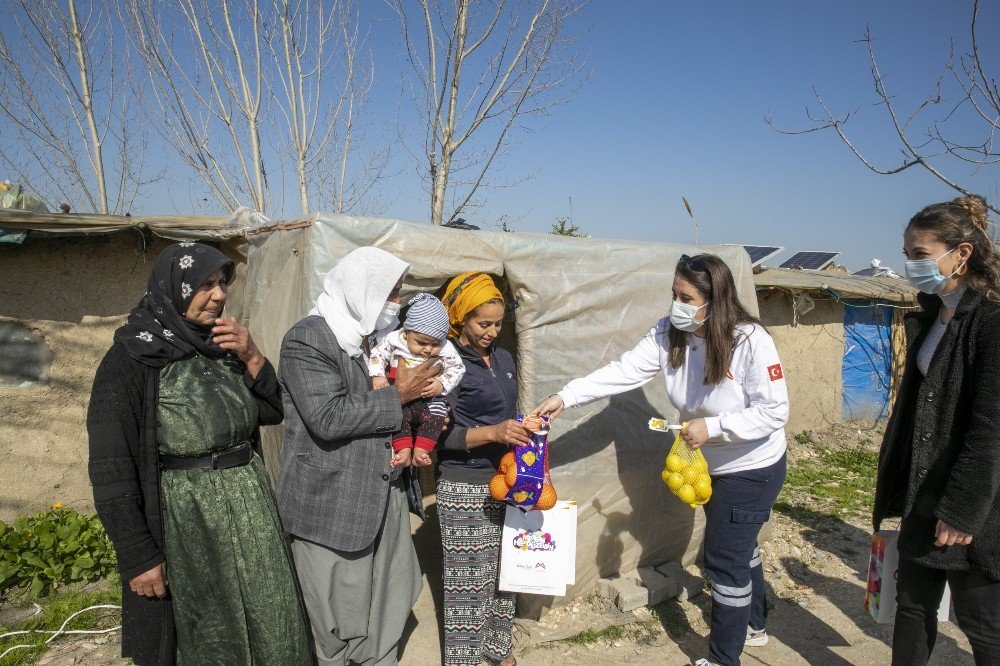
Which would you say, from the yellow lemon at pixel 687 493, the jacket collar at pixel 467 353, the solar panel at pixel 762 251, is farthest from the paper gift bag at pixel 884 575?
the solar panel at pixel 762 251

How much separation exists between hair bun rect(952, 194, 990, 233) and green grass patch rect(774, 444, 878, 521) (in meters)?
3.84

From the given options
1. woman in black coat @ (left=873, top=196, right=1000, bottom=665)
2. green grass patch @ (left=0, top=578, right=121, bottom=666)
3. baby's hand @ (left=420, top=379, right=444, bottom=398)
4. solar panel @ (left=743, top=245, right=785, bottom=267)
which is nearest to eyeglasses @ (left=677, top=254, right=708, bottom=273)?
woman in black coat @ (left=873, top=196, right=1000, bottom=665)

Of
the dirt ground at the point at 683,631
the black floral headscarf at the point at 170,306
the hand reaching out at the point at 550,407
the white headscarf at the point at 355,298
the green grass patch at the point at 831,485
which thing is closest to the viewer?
the black floral headscarf at the point at 170,306

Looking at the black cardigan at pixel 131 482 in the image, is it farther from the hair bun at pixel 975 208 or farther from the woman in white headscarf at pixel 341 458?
the hair bun at pixel 975 208

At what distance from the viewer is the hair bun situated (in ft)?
7.41

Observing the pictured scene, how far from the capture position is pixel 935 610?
2.40 m

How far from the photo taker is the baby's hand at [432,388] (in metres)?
2.64

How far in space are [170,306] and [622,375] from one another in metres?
2.10

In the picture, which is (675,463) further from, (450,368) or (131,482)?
(131,482)

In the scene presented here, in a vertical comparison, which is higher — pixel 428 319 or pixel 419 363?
pixel 428 319

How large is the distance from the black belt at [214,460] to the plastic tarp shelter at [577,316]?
0.91 metres

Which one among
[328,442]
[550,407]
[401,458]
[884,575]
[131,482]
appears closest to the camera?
[131,482]

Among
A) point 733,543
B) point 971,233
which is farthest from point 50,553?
point 971,233

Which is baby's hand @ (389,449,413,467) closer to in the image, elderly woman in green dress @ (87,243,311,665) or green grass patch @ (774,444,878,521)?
elderly woman in green dress @ (87,243,311,665)
